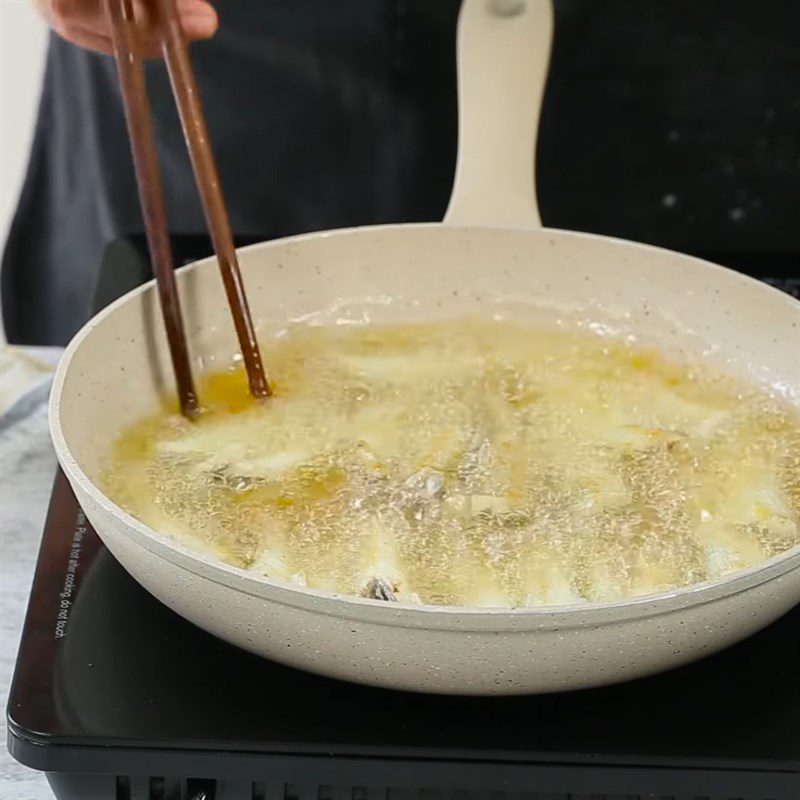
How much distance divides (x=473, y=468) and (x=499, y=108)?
1.48ft

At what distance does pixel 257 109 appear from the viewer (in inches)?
62.4

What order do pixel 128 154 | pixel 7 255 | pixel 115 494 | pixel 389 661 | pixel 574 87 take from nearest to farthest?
pixel 389 661 < pixel 115 494 < pixel 574 87 < pixel 128 154 < pixel 7 255

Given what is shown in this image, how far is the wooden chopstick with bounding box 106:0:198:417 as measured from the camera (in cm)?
100

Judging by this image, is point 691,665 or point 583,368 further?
point 583,368

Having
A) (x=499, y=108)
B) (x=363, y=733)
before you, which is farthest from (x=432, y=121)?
(x=363, y=733)

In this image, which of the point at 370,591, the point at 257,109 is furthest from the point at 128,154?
the point at 370,591

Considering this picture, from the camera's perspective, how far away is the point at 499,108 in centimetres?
127

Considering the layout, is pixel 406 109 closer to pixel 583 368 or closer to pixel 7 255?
pixel 583 368

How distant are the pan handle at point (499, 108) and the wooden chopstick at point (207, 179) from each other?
263mm

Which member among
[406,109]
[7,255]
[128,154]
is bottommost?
[7,255]

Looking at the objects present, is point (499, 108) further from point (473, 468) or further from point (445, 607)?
point (445, 607)

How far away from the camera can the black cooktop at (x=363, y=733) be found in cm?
76

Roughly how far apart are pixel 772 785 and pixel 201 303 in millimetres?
675

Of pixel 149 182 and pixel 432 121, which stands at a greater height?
pixel 149 182
